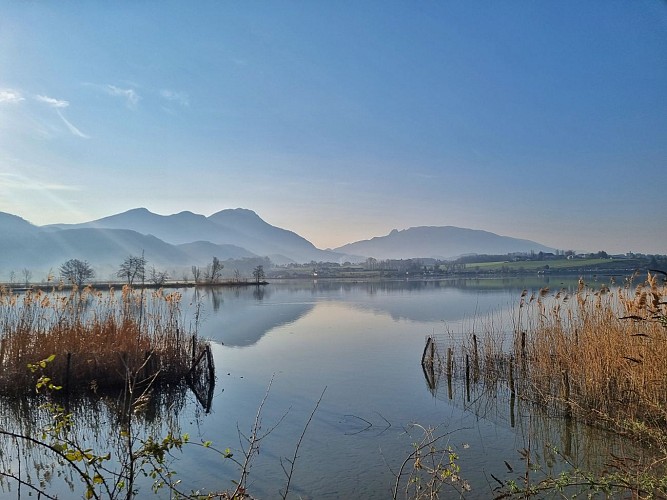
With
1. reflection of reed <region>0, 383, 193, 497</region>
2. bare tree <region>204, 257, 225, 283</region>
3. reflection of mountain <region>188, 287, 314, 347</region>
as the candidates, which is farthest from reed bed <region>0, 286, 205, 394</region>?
bare tree <region>204, 257, 225, 283</region>

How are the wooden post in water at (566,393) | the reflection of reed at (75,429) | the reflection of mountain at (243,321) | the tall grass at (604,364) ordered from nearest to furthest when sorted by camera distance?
the reflection of reed at (75,429)
the tall grass at (604,364)
the wooden post in water at (566,393)
the reflection of mountain at (243,321)

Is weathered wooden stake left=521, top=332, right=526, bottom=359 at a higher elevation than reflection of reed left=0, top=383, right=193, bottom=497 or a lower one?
higher

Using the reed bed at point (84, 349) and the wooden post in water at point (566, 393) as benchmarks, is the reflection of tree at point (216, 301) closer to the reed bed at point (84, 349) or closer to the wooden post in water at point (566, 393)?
the reed bed at point (84, 349)

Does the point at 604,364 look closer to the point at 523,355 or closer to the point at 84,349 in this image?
the point at 523,355

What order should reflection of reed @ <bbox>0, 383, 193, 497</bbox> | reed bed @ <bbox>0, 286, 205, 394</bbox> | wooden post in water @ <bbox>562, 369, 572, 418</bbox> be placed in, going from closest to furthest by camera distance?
reflection of reed @ <bbox>0, 383, 193, 497</bbox>, wooden post in water @ <bbox>562, 369, 572, 418</bbox>, reed bed @ <bbox>0, 286, 205, 394</bbox>

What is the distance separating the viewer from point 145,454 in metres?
2.90

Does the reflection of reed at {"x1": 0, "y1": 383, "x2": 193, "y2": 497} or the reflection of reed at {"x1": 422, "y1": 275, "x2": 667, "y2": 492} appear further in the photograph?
the reflection of reed at {"x1": 422, "y1": 275, "x2": 667, "y2": 492}

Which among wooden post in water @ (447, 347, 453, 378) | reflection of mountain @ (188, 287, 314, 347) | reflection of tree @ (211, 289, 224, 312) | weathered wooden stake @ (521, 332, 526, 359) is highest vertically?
weathered wooden stake @ (521, 332, 526, 359)

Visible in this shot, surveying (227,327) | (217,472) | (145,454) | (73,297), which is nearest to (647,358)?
(217,472)

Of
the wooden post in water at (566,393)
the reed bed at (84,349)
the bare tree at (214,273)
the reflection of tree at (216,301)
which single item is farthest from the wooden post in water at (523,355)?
the bare tree at (214,273)

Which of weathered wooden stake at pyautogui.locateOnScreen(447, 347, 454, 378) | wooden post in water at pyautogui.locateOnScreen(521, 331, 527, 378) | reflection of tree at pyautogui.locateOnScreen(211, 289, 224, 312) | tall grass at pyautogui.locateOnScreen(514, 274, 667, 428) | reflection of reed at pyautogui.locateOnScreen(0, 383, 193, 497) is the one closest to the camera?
reflection of reed at pyautogui.locateOnScreen(0, 383, 193, 497)

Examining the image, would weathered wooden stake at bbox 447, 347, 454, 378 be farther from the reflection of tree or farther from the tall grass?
Result: the reflection of tree

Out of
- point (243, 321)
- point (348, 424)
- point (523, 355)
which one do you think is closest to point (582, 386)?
point (523, 355)

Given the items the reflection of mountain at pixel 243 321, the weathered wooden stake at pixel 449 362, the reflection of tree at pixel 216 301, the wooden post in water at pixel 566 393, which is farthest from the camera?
the reflection of tree at pixel 216 301
